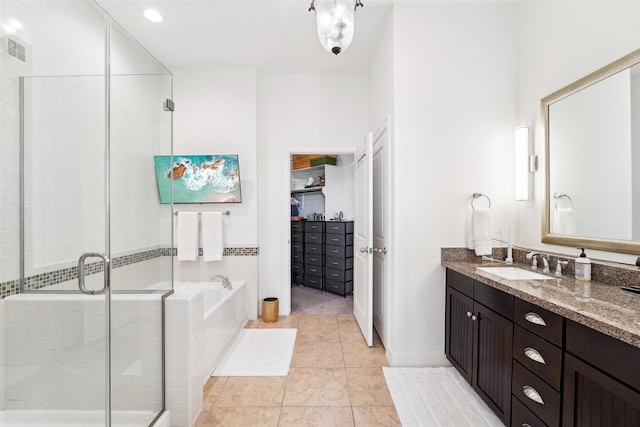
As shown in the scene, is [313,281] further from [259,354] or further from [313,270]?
[259,354]

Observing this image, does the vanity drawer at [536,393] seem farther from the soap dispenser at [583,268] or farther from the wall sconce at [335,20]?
the wall sconce at [335,20]

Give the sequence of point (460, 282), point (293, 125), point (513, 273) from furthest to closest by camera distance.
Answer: point (293, 125), point (460, 282), point (513, 273)

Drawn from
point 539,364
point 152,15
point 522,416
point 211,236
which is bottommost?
point 522,416

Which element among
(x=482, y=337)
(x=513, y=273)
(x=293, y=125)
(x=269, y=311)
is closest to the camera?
(x=482, y=337)

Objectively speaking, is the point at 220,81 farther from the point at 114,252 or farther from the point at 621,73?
the point at 621,73

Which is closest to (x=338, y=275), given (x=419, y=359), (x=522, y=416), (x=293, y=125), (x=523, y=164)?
(x=419, y=359)

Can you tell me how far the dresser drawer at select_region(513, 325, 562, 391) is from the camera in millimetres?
1179

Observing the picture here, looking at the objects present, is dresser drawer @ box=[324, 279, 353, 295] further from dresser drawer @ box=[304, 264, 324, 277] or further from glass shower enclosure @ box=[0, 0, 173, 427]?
glass shower enclosure @ box=[0, 0, 173, 427]

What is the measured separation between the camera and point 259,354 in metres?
2.49

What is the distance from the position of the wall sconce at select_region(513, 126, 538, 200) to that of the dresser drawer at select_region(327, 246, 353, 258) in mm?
2490

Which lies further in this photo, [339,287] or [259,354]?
[339,287]

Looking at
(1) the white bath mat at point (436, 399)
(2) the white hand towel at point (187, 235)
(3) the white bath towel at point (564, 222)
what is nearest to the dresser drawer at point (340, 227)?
(2) the white hand towel at point (187, 235)

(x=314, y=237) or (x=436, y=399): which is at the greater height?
(x=314, y=237)

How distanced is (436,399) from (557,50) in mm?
2512
